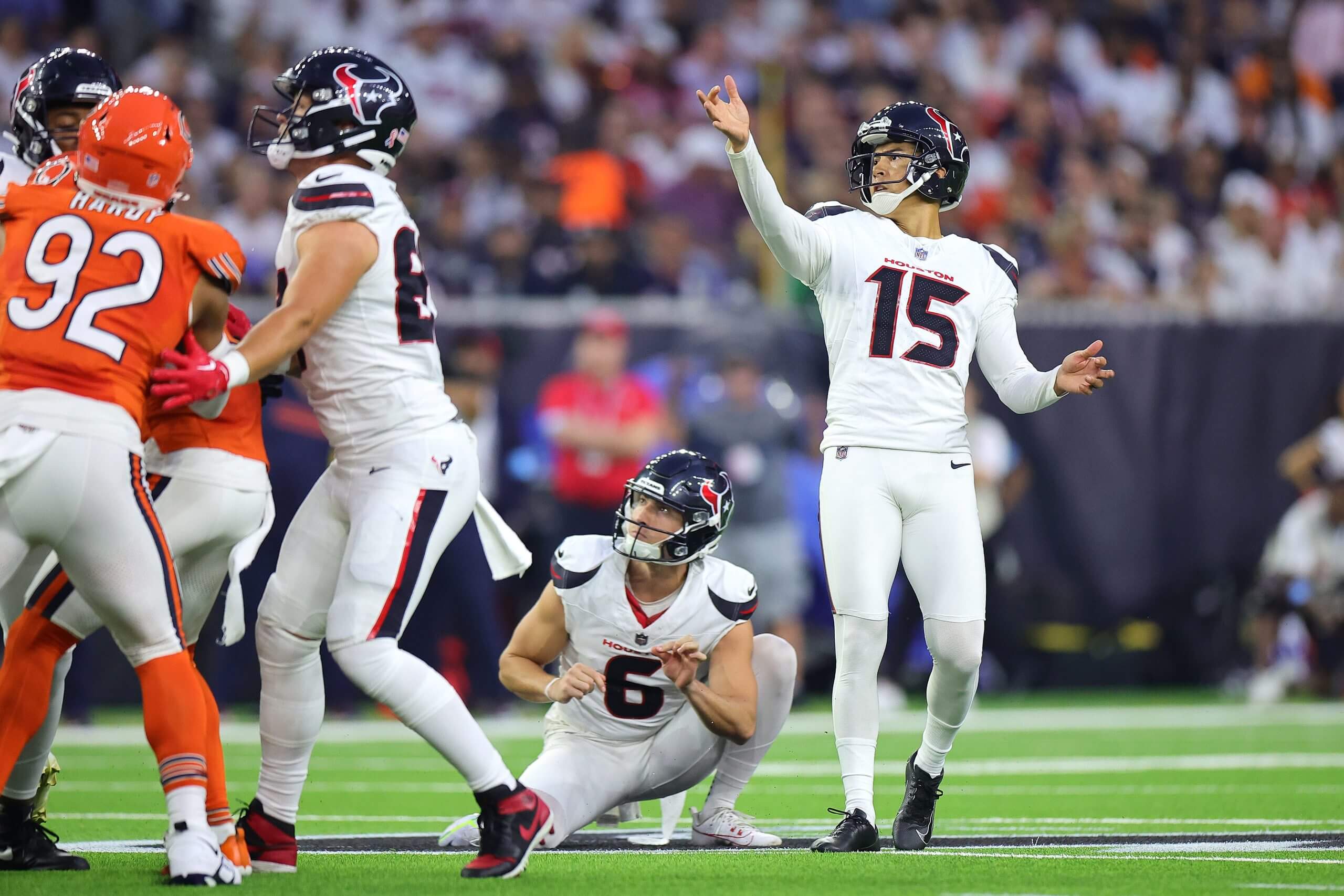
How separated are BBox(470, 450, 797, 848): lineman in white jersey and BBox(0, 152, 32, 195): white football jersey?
189cm

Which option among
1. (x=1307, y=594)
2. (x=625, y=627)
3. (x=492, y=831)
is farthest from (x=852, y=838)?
(x=1307, y=594)

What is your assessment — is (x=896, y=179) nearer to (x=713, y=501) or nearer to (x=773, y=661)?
(x=713, y=501)

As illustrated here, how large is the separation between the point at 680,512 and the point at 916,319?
0.91 meters

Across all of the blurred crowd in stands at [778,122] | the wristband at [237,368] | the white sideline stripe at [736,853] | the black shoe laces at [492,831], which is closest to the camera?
the wristband at [237,368]

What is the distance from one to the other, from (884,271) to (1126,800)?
7.57 feet

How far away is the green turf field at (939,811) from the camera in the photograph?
4.14 meters

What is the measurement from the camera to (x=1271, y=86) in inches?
594

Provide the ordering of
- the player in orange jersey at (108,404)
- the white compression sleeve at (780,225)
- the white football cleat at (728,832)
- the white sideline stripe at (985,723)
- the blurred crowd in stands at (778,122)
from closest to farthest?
the player in orange jersey at (108,404), the white compression sleeve at (780,225), the white football cleat at (728,832), the white sideline stripe at (985,723), the blurred crowd in stands at (778,122)

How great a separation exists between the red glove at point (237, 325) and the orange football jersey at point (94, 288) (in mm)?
489

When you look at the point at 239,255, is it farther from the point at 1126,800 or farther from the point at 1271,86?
the point at 1271,86

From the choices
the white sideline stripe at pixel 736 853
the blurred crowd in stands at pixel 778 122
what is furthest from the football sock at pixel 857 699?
the blurred crowd in stands at pixel 778 122

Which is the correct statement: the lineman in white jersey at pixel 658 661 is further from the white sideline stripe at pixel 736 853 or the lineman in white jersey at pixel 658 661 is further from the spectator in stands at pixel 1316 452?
the spectator in stands at pixel 1316 452

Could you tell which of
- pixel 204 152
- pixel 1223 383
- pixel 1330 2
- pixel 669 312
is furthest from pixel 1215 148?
pixel 204 152

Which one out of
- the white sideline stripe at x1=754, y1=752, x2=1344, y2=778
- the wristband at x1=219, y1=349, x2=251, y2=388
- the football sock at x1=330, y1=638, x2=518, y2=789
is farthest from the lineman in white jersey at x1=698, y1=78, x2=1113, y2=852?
the white sideline stripe at x1=754, y1=752, x2=1344, y2=778
